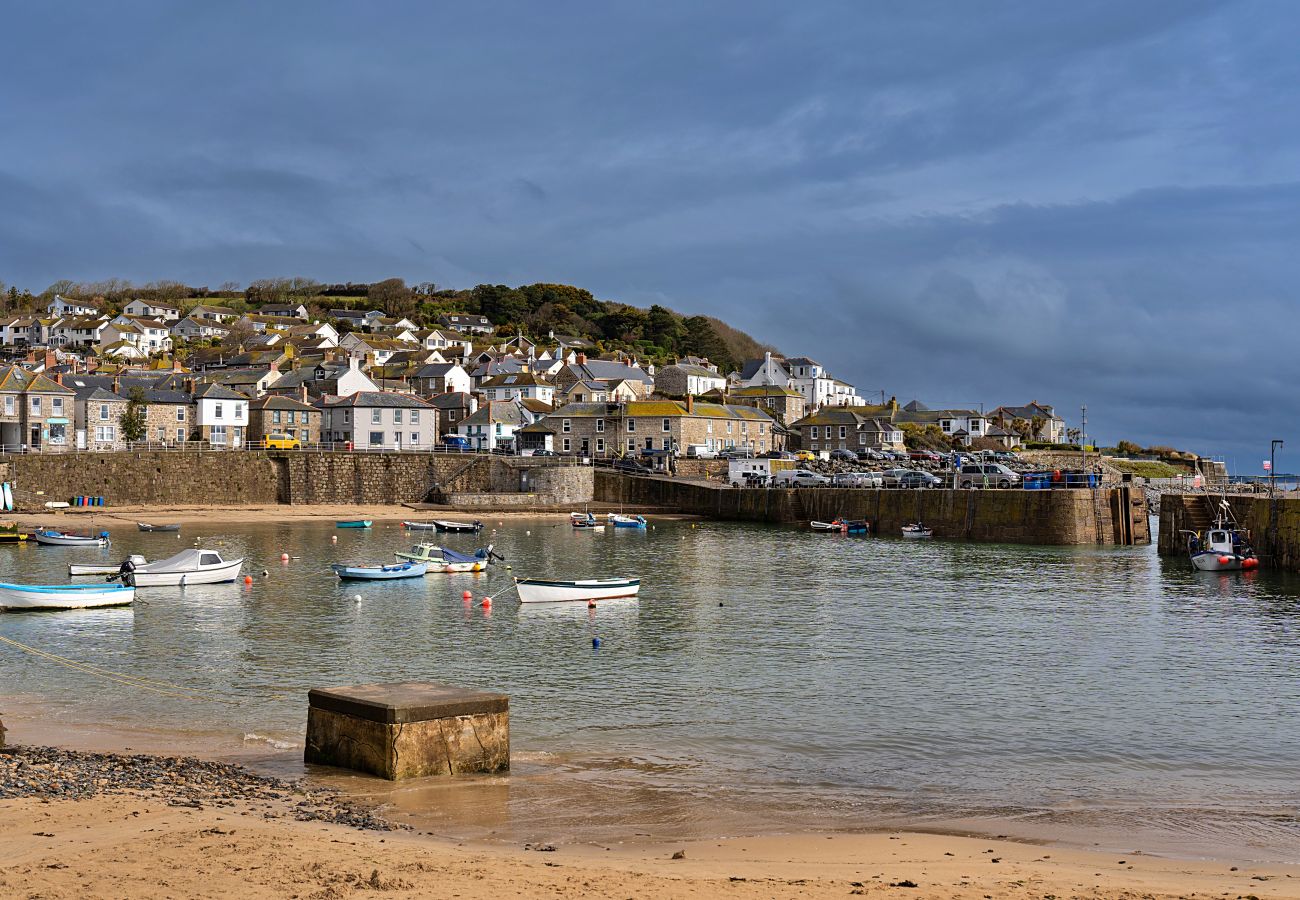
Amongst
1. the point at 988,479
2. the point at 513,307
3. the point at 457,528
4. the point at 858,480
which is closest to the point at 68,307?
the point at 513,307

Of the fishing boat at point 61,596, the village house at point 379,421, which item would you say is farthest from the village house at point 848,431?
the fishing boat at point 61,596

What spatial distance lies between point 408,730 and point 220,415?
7197 centimetres

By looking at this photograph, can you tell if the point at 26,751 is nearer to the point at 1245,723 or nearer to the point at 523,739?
the point at 523,739

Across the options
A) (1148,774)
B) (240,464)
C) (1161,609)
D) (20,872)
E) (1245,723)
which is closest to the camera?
(20,872)

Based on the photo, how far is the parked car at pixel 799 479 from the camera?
7306cm

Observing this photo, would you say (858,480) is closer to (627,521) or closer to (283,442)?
(627,521)

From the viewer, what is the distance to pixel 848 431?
339 feet

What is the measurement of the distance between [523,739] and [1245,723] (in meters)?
12.2

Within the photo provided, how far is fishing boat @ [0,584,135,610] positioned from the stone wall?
41.2m

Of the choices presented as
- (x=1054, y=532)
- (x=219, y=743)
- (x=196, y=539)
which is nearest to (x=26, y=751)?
(x=219, y=743)

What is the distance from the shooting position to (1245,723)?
63.0 feet

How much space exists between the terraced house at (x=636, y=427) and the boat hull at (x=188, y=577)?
47.8m

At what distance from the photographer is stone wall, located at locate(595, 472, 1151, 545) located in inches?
2180

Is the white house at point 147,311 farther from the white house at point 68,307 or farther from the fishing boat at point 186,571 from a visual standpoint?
the fishing boat at point 186,571
